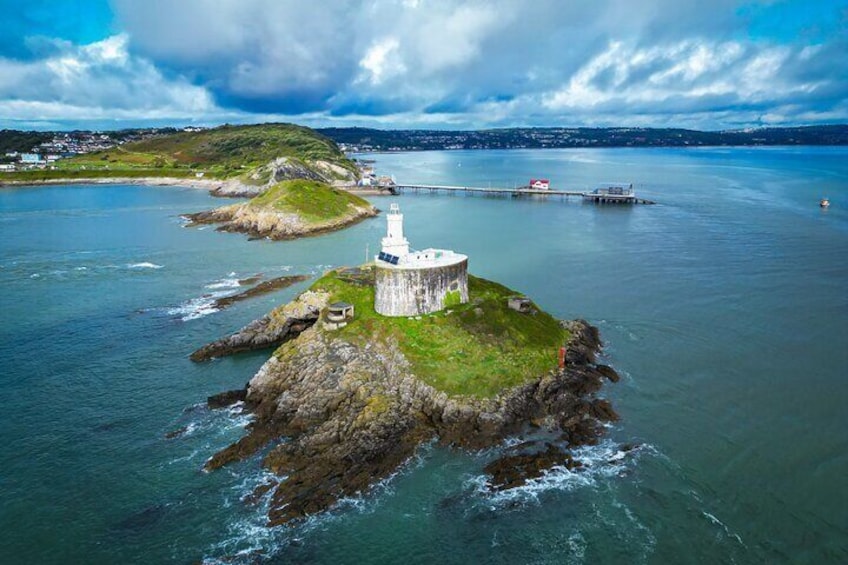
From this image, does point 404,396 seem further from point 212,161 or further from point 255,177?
point 212,161

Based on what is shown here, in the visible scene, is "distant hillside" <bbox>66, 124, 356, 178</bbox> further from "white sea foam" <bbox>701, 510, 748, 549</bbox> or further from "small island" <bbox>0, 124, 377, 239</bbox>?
"white sea foam" <bbox>701, 510, 748, 549</bbox>

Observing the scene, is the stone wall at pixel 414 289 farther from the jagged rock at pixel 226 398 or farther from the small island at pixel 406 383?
the jagged rock at pixel 226 398

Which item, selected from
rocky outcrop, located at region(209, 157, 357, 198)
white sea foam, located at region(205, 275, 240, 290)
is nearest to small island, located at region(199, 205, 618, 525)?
white sea foam, located at region(205, 275, 240, 290)

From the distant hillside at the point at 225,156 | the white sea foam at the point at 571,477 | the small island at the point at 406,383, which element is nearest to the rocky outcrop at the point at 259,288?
the small island at the point at 406,383

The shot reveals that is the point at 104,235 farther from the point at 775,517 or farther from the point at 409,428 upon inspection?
the point at 775,517

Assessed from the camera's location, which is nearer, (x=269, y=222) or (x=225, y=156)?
(x=269, y=222)

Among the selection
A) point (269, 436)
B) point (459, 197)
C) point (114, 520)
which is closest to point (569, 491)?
point (269, 436)

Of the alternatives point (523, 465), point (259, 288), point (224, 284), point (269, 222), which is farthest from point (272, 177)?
point (523, 465)

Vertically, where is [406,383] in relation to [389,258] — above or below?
below
